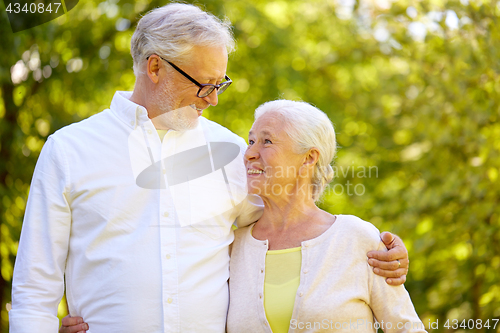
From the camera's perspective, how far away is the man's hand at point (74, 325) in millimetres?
1960

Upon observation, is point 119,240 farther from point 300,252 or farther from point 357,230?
point 357,230

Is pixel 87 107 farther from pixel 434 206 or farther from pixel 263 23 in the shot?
pixel 434 206

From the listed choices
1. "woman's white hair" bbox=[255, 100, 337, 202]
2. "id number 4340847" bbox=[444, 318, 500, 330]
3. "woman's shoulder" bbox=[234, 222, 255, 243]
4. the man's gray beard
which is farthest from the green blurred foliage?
the man's gray beard

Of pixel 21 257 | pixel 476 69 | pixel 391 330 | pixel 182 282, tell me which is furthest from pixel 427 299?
pixel 21 257

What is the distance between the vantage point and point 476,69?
375 cm

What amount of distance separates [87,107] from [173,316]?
131 inches

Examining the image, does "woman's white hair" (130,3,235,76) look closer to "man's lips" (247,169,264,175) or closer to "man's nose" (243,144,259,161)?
"man's nose" (243,144,259,161)

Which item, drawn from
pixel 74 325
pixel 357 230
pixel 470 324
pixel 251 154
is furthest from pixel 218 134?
pixel 470 324

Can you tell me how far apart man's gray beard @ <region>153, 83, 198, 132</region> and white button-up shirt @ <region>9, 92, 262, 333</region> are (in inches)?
2.4

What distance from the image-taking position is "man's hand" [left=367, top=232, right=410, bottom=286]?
1979mm

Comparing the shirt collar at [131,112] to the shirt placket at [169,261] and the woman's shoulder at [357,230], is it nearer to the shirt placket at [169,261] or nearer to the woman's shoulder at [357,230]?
the shirt placket at [169,261]

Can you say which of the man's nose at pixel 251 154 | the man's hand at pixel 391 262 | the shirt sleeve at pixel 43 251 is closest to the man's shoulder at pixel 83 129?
the shirt sleeve at pixel 43 251

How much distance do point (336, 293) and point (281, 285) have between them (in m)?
0.24

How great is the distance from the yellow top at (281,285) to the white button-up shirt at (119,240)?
207 millimetres
